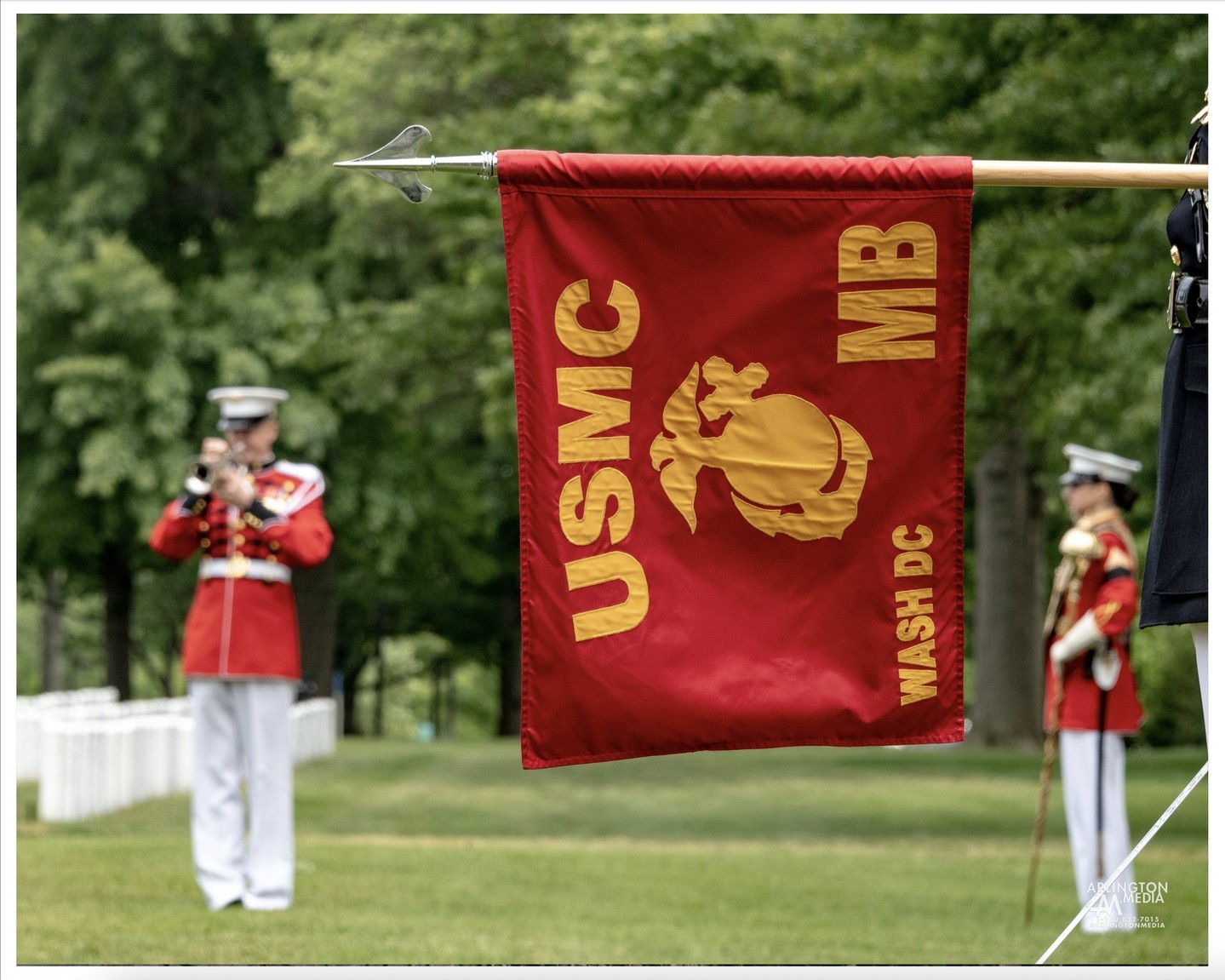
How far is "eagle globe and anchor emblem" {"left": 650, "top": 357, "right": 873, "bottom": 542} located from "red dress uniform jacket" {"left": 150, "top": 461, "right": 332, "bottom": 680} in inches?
174

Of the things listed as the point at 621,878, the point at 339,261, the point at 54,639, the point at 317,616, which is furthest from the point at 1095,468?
the point at 54,639

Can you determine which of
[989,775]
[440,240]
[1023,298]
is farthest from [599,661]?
[440,240]

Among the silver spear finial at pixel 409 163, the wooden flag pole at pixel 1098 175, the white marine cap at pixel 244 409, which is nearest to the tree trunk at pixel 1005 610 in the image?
the white marine cap at pixel 244 409

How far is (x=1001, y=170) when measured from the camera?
4434 mm

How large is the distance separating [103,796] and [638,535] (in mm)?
10568

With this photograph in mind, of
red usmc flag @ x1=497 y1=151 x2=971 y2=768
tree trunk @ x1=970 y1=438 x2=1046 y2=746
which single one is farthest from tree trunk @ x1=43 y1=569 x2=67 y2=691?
red usmc flag @ x1=497 y1=151 x2=971 y2=768

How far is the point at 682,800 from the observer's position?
17281 mm

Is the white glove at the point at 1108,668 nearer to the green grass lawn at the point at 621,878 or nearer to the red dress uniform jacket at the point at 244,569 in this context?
the green grass lawn at the point at 621,878

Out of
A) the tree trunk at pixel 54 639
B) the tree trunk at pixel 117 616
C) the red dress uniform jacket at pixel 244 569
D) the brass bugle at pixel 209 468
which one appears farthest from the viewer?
the tree trunk at pixel 54 639

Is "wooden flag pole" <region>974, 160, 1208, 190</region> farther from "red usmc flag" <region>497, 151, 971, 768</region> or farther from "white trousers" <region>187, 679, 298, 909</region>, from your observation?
"white trousers" <region>187, 679, 298, 909</region>

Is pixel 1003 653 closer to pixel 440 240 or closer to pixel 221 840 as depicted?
pixel 440 240

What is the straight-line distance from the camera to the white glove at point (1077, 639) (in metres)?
9.65

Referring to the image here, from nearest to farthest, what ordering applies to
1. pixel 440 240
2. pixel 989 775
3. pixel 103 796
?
pixel 103 796 → pixel 989 775 → pixel 440 240

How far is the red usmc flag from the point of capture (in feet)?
14.9
